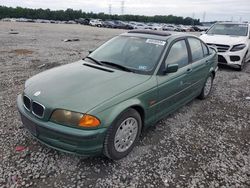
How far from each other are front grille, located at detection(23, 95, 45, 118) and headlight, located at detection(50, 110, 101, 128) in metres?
0.22

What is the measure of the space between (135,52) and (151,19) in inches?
3187

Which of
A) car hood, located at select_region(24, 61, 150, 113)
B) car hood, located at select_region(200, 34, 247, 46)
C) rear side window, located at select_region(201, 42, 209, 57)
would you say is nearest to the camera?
car hood, located at select_region(24, 61, 150, 113)

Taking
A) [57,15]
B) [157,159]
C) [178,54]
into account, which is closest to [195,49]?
[178,54]

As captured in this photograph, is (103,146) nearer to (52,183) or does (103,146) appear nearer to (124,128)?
(124,128)

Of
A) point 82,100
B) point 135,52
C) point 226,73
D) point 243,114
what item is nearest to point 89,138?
point 82,100

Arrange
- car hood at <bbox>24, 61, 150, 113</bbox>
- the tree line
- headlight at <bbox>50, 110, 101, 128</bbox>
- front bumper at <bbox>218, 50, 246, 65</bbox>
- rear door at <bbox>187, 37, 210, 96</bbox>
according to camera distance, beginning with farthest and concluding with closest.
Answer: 1. the tree line
2. front bumper at <bbox>218, 50, 246, 65</bbox>
3. rear door at <bbox>187, 37, 210, 96</bbox>
4. car hood at <bbox>24, 61, 150, 113</bbox>
5. headlight at <bbox>50, 110, 101, 128</bbox>

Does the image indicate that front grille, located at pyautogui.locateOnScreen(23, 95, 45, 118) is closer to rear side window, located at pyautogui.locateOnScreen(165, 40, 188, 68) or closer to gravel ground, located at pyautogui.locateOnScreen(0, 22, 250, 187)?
gravel ground, located at pyautogui.locateOnScreen(0, 22, 250, 187)

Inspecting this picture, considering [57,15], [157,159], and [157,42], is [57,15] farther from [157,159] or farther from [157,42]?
[157,159]

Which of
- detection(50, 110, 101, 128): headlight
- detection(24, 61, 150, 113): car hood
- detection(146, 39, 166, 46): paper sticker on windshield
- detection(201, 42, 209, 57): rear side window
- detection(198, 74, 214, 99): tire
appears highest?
detection(146, 39, 166, 46): paper sticker on windshield

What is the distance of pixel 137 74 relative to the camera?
10.6ft

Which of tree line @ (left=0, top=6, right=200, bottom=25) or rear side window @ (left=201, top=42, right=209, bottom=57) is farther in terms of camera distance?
tree line @ (left=0, top=6, right=200, bottom=25)

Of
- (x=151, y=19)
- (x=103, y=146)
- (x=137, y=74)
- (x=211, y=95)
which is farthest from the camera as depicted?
(x=151, y=19)

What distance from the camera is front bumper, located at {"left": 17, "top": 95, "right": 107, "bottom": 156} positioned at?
8.07ft

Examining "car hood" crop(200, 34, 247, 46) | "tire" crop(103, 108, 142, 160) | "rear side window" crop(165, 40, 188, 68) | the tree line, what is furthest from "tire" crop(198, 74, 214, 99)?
the tree line
